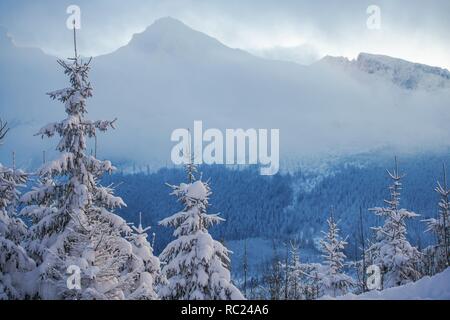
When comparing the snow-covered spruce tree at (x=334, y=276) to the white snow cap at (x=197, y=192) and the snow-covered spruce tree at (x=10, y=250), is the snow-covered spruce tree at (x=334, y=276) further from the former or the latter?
the snow-covered spruce tree at (x=10, y=250)

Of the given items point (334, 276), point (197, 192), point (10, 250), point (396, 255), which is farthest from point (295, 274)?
point (10, 250)

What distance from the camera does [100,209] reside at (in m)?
14.8

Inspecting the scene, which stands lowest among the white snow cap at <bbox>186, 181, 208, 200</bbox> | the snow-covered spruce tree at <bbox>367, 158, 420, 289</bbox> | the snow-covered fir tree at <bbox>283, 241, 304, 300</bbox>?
the snow-covered fir tree at <bbox>283, 241, 304, 300</bbox>

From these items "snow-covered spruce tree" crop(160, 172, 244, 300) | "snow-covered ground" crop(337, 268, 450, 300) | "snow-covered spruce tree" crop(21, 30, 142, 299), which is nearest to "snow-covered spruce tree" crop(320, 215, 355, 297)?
"snow-covered spruce tree" crop(160, 172, 244, 300)

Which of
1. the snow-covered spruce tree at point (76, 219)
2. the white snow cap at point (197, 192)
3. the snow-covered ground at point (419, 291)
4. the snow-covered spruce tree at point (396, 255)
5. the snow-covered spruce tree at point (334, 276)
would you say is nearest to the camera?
the snow-covered ground at point (419, 291)

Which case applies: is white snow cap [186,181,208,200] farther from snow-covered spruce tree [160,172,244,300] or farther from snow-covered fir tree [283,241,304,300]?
snow-covered fir tree [283,241,304,300]

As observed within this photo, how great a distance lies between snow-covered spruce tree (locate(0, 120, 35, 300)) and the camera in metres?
12.6

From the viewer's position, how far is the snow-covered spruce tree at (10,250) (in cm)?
1261

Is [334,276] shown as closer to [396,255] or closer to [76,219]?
[396,255]

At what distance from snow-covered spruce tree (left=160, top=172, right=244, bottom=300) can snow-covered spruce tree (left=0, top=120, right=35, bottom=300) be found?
4884 millimetres

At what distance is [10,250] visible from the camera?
1273 centimetres

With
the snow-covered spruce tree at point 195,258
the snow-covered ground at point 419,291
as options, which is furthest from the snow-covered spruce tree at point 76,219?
the snow-covered ground at point 419,291

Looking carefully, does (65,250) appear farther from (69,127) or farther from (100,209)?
(69,127)

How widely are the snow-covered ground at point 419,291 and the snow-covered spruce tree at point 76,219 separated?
677 cm
